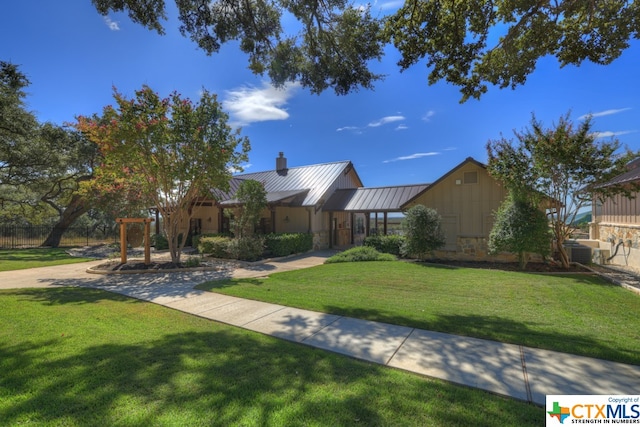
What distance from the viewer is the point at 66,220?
23.3 meters

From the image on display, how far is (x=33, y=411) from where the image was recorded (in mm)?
2701

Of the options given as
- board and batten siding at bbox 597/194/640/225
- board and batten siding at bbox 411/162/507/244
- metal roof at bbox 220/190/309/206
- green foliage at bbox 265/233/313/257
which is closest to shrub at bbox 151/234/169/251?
metal roof at bbox 220/190/309/206

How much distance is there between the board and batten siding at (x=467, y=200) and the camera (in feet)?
44.3

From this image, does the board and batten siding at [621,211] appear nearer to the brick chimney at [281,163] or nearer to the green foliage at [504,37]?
the green foliage at [504,37]

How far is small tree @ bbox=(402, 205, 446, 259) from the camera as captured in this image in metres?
13.2

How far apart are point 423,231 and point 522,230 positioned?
11.8 feet

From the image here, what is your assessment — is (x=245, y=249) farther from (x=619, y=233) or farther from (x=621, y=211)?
(x=621, y=211)

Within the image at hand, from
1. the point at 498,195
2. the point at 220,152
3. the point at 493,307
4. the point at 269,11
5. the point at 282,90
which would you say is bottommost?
the point at 493,307

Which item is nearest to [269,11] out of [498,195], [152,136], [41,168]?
[152,136]

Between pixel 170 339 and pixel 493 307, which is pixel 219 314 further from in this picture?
pixel 493 307

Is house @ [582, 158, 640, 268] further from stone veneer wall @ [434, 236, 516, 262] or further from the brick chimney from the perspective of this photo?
the brick chimney

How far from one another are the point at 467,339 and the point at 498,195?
10.9 m

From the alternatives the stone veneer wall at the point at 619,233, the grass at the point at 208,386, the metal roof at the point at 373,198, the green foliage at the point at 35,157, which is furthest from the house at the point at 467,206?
the green foliage at the point at 35,157

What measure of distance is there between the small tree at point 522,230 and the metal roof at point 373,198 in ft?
18.4
